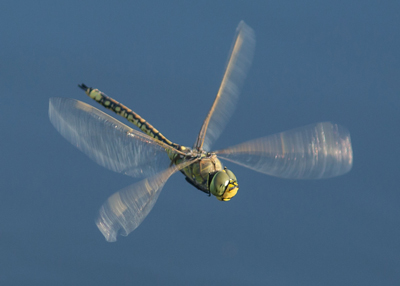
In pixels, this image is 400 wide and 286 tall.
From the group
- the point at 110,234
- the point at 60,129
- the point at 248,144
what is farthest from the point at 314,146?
the point at 60,129

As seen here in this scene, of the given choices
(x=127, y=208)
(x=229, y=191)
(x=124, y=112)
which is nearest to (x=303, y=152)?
(x=229, y=191)

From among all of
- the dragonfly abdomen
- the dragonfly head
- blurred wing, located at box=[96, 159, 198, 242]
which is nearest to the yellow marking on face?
the dragonfly head

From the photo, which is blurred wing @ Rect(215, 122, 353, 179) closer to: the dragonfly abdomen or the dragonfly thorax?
the dragonfly thorax

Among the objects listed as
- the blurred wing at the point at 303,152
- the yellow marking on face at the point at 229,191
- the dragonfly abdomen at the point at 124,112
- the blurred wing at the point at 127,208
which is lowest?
the blurred wing at the point at 127,208

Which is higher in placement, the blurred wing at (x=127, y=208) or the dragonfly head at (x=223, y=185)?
the dragonfly head at (x=223, y=185)

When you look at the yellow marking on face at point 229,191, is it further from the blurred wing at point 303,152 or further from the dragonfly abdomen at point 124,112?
the dragonfly abdomen at point 124,112

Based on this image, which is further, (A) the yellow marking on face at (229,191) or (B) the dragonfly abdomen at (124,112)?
(B) the dragonfly abdomen at (124,112)

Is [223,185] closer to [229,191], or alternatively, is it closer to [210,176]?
[229,191]

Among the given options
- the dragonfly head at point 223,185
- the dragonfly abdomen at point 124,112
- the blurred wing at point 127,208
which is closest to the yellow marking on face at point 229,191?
the dragonfly head at point 223,185
